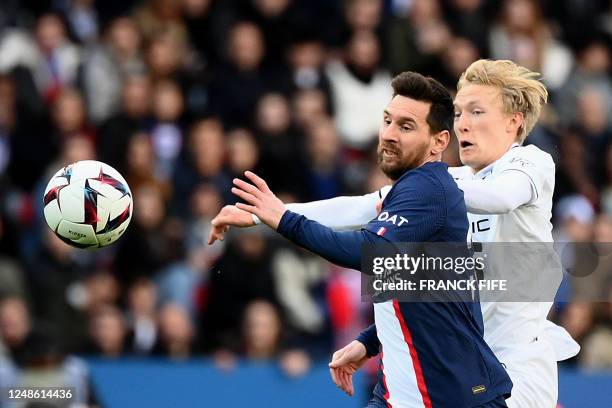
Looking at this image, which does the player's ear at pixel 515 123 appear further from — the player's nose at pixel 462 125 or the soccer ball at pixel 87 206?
the soccer ball at pixel 87 206

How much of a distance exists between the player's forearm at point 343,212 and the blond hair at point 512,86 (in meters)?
0.86

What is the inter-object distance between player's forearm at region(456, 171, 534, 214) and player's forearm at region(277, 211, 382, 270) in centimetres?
71

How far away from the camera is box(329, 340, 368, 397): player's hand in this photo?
666 cm

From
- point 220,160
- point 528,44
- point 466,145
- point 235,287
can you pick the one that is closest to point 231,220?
point 466,145

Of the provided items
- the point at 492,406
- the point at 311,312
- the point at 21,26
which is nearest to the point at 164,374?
the point at 311,312

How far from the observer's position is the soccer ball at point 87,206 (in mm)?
6840

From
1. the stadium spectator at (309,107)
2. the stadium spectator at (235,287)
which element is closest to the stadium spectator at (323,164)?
the stadium spectator at (309,107)

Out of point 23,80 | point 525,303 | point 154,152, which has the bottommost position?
point 525,303

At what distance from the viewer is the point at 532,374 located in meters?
6.54

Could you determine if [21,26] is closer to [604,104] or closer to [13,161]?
[13,161]

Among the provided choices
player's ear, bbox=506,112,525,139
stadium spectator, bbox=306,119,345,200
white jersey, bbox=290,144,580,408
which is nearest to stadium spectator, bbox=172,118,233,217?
stadium spectator, bbox=306,119,345,200

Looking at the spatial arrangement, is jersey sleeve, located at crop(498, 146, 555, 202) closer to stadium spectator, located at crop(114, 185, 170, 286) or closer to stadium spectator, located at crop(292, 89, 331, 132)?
stadium spectator, located at crop(114, 185, 170, 286)

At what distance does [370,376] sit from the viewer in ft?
35.7

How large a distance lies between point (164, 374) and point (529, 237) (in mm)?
4995
